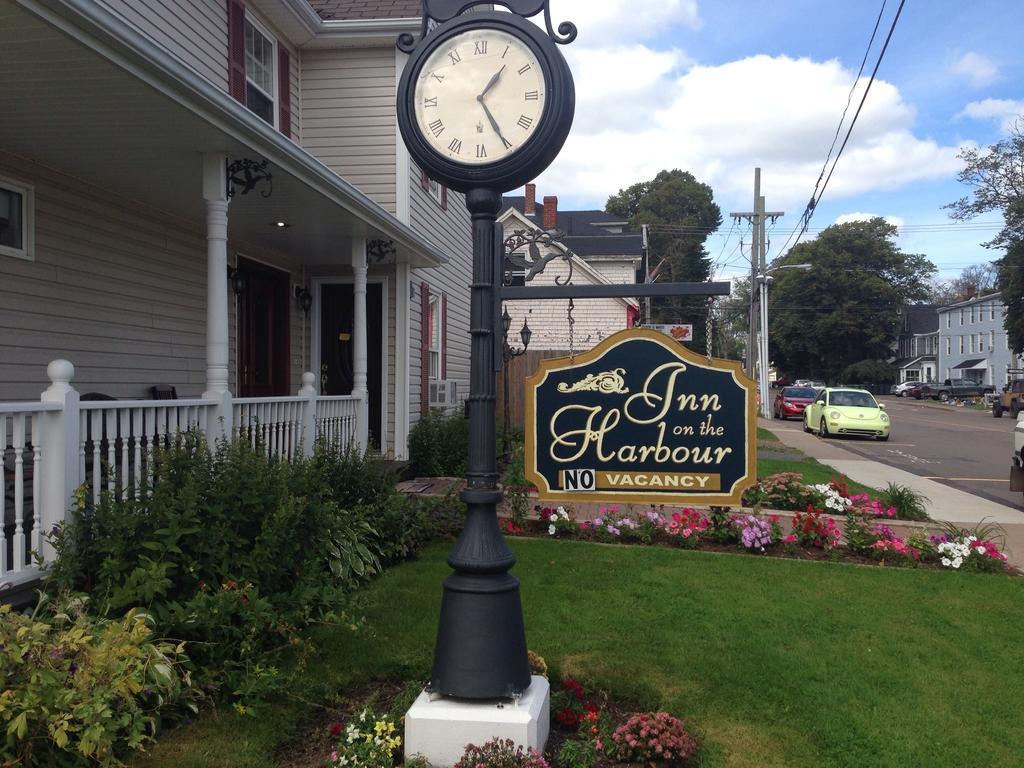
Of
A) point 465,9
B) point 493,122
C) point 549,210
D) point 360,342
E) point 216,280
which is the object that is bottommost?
point 360,342

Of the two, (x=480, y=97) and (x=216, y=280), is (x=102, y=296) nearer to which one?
(x=216, y=280)

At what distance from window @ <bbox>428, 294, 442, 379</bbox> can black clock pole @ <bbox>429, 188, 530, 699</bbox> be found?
9.58m

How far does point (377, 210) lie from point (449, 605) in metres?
5.88

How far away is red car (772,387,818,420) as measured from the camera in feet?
99.7

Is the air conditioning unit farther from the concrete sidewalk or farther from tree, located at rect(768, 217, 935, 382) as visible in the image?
tree, located at rect(768, 217, 935, 382)

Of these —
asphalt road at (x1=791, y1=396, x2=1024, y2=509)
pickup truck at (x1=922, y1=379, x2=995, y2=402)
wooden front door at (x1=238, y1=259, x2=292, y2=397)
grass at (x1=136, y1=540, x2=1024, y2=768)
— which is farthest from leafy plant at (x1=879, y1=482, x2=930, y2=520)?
pickup truck at (x1=922, y1=379, x2=995, y2=402)

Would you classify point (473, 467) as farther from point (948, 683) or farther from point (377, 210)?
point (377, 210)

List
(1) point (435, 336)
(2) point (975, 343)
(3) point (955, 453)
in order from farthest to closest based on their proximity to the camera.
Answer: (2) point (975, 343)
(3) point (955, 453)
(1) point (435, 336)

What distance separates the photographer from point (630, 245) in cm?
3238

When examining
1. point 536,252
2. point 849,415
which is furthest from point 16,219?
point 849,415

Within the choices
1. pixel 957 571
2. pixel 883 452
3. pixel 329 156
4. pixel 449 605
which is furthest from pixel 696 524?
pixel 883 452

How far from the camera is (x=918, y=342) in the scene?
271 ft

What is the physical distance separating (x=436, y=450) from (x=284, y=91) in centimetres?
519

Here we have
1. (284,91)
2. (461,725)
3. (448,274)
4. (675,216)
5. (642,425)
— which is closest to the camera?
(642,425)
